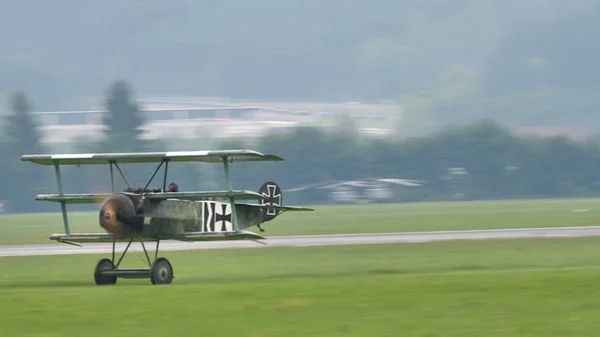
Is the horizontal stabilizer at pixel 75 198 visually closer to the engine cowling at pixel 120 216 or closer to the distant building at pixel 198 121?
the engine cowling at pixel 120 216

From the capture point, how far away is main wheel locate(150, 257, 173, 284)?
2278 cm

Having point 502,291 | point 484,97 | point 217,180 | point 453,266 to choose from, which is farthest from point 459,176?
point 502,291

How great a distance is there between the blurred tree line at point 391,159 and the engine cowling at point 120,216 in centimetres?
7541

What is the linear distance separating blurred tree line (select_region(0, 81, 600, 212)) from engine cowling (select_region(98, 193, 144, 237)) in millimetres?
75407

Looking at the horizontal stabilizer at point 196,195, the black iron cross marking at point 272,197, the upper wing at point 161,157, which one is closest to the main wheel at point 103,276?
the horizontal stabilizer at point 196,195

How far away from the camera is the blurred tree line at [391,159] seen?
101m

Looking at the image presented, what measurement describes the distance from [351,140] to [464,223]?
179ft

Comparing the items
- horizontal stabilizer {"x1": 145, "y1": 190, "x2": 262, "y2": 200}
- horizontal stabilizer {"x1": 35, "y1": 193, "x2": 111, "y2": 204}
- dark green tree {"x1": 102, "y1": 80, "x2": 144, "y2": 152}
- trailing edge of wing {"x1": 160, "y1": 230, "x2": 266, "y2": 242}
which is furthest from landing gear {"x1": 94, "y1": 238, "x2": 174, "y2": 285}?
dark green tree {"x1": 102, "y1": 80, "x2": 144, "y2": 152}

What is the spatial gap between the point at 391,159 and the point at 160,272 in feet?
280

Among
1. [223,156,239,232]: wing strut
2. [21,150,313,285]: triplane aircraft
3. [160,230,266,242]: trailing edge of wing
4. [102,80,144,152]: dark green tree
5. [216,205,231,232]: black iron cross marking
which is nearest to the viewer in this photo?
[21,150,313,285]: triplane aircraft

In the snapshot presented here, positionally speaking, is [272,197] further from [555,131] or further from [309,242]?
[555,131]

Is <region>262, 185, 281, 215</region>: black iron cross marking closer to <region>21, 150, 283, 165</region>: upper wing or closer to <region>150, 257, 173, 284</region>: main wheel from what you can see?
<region>21, 150, 283, 165</region>: upper wing

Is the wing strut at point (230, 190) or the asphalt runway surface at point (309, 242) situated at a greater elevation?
the wing strut at point (230, 190)

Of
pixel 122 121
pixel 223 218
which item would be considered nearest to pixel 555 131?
pixel 122 121
